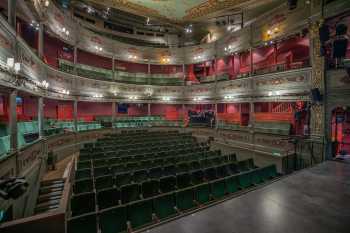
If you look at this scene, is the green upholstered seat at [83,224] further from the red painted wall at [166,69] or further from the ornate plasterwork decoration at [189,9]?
the red painted wall at [166,69]

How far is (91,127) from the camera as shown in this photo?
13961 mm

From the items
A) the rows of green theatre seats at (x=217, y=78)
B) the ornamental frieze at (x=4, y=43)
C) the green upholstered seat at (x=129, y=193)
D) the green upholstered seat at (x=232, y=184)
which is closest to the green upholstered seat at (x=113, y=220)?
the green upholstered seat at (x=129, y=193)

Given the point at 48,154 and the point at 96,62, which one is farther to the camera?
the point at 96,62

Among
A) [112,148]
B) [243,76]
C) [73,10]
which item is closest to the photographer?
[112,148]

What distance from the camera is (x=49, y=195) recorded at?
612 cm

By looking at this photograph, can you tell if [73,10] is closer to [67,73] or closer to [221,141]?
[67,73]

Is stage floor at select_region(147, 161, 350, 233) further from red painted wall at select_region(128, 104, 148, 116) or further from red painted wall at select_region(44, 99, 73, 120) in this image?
red painted wall at select_region(128, 104, 148, 116)

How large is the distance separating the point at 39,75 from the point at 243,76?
13.3 metres

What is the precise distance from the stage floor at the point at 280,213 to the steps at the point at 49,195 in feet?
14.1

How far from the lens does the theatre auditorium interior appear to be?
360 cm

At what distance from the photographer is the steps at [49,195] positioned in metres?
5.23

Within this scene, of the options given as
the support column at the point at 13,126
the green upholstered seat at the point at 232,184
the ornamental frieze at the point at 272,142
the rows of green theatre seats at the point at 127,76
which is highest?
the rows of green theatre seats at the point at 127,76

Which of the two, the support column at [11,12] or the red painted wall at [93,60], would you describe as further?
the red painted wall at [93,60]

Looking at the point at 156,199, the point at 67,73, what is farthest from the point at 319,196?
the point at 67,73
